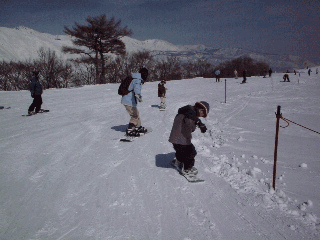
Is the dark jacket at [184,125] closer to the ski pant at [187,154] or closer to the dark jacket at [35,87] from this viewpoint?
the ski pant at [187,154]

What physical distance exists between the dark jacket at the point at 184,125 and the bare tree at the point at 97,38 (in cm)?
2665

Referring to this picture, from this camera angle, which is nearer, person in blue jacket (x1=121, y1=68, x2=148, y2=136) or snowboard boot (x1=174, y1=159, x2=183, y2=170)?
snowboard boot (x1=174, y1=159, x2=183, y2=170)

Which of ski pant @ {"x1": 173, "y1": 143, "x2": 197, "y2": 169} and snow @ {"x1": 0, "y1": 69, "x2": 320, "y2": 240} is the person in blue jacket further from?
ski pant @ {"x1": 173, "y1": 143, "x2": 197, "y2": 169}

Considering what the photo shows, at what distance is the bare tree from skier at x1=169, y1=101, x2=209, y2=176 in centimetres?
2663

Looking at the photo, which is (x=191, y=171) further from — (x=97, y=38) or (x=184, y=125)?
(x=97, y=38)

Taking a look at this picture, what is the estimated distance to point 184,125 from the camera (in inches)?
148

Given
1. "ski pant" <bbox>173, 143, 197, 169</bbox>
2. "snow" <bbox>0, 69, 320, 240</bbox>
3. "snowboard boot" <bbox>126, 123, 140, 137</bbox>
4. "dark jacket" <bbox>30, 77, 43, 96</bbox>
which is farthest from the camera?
"dark jacket" <bbox>30, 77, 43, 96</bbox>

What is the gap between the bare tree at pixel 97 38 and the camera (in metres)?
26.8

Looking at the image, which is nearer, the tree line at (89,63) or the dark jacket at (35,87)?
the dark jacket at (35,87)

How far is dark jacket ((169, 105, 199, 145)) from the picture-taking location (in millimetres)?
3643

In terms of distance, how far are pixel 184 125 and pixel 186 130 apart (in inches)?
4.0

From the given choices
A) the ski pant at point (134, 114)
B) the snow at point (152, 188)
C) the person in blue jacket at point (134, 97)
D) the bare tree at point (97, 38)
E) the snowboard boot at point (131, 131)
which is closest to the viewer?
the snow at point (152, 188)

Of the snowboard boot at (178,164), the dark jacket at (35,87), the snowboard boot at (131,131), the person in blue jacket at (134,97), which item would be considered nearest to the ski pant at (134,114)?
the person in blue jacket at (134,97)

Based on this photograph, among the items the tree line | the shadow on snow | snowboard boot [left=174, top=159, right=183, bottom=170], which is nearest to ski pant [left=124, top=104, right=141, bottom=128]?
the shadow on snow
